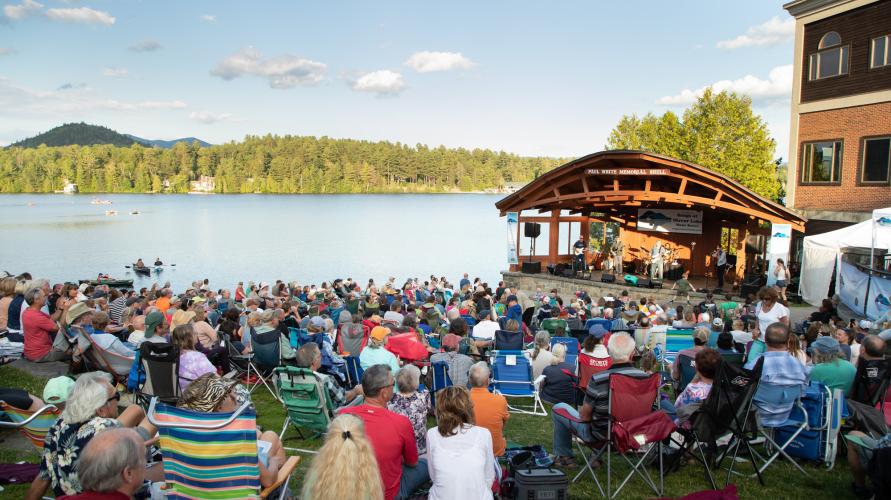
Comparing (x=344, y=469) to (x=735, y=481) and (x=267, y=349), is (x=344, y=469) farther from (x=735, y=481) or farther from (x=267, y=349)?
(x=267, y=349)

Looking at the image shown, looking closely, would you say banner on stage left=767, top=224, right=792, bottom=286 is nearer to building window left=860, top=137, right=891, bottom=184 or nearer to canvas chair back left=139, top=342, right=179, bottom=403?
building window left=860, top=137, right=891, bottom=184

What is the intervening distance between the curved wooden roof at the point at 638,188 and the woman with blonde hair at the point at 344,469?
16.5 meters

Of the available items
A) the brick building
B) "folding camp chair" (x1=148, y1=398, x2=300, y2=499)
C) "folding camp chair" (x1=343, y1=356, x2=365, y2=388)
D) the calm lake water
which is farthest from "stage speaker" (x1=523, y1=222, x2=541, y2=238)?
"folding camp chair" (x1=148, y1=398, x2=300, y2=499)

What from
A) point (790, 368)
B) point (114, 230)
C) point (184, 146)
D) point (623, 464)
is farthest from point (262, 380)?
point (184, 146)

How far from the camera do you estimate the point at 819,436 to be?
5.05 meters

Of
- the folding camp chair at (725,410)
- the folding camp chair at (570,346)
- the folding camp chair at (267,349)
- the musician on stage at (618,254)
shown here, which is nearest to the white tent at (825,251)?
the musician on stage at (618,254)

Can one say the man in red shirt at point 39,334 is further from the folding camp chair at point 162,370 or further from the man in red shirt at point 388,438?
the man in red shirt at point 388,438

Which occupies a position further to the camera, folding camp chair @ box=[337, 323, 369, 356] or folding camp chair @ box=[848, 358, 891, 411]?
folding camp chair @ box=[337, 323, 369, 356]

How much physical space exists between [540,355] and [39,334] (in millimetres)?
6211

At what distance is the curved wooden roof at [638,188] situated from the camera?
17.4 m

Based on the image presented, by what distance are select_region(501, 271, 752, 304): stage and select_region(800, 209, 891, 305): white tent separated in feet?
5.63

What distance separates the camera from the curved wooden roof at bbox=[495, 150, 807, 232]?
17.4 m

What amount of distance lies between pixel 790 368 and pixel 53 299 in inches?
459

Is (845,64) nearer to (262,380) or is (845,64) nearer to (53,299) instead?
(262,380)
